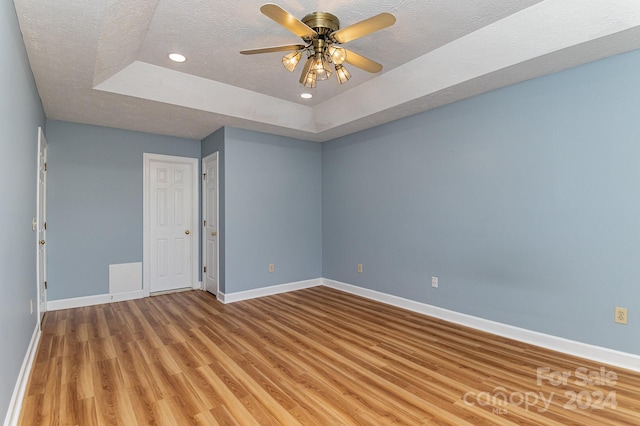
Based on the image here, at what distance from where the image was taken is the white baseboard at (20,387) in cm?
183

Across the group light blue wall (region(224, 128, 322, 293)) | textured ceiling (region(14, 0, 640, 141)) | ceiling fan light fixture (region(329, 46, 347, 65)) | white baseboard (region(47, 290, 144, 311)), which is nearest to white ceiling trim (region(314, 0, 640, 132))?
textured ceiling (region(14, 0, 640, 141))

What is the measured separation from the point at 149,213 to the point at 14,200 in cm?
284

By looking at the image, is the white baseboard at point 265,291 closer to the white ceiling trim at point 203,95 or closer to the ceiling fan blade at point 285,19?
the white ceiling trim at point 203,95

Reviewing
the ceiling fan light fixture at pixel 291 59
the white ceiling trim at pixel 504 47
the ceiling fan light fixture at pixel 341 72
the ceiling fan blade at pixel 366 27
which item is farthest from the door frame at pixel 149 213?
the ceiling fan blade at pixel 366 27

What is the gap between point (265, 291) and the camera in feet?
15.7

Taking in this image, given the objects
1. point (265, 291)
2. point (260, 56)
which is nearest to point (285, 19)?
point (260, 56)

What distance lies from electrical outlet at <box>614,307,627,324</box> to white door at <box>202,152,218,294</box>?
174 inches

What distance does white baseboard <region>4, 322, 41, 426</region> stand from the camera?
183 cm

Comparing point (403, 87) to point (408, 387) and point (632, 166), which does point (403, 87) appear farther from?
point (408, 387)

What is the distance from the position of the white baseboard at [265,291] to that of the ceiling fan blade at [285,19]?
346cm

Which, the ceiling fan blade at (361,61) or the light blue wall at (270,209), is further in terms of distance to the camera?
the light blue wall at (270,209)

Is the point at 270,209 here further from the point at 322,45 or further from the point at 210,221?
the point at 322,45

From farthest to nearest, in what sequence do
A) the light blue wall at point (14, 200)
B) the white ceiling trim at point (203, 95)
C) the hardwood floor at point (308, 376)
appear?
the white ceiling trim at point (203, 95) < the hardwood floor at point (308, 376) < the light blue wall at point (14, 200)

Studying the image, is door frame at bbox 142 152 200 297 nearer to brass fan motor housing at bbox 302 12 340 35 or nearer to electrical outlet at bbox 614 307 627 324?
brass fan motor housing at bbox 302 12 340 35
